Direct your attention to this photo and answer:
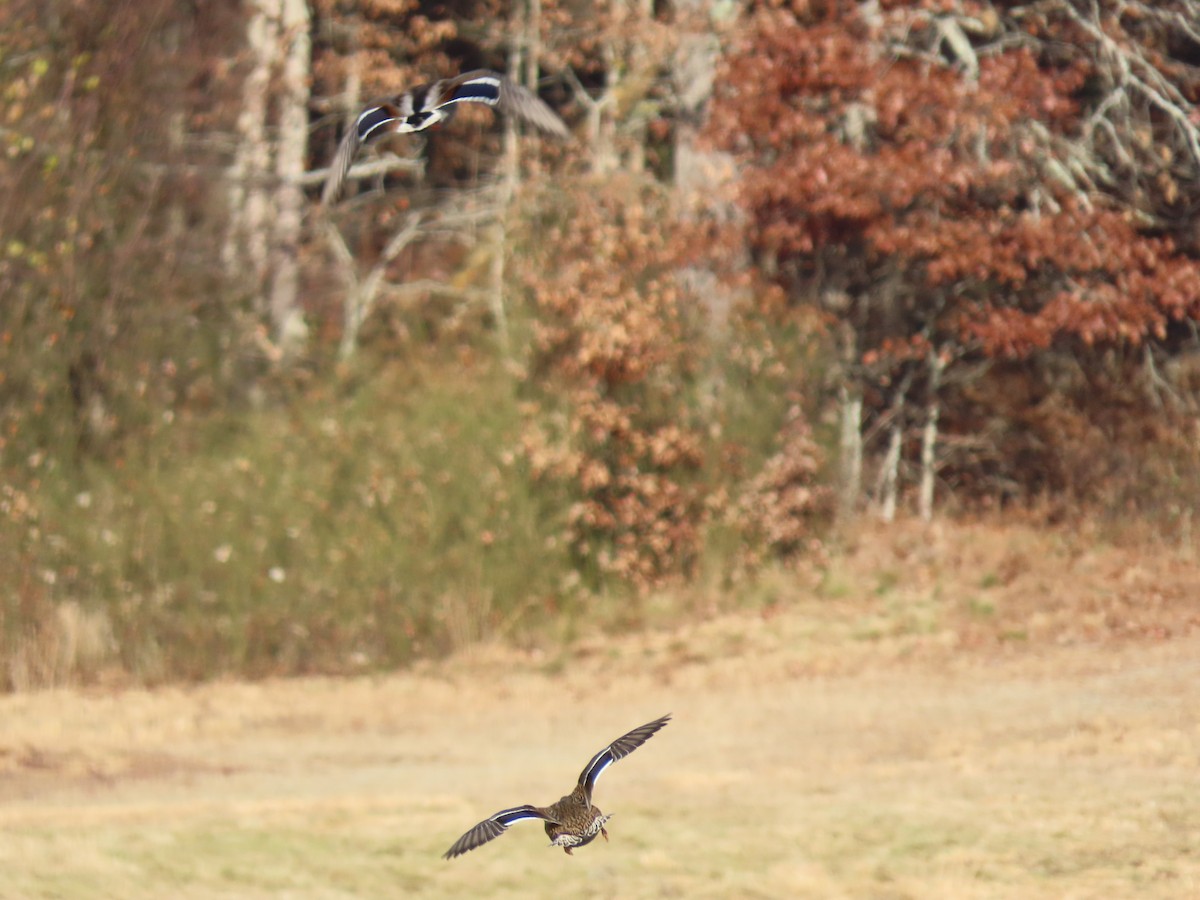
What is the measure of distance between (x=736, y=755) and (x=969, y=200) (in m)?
7.34

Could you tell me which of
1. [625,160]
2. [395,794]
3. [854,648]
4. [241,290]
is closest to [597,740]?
[395,794]

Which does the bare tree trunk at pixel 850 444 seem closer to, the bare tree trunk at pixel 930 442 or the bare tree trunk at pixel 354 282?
the bare tree trunk at pixel 930 442

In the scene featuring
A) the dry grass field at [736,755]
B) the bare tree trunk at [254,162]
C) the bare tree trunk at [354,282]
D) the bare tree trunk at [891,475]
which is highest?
the bare tree trunk at [254,162]

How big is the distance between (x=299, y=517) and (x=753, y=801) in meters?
6.52

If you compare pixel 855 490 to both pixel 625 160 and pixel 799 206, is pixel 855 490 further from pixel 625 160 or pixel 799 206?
pixel 625 160

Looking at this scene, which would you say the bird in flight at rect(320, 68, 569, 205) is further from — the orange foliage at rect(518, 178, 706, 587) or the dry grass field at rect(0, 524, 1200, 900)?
the orange foliage at rect(518, 178, 706, 587)

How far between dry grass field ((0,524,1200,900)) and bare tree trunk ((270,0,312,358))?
25.8 ft

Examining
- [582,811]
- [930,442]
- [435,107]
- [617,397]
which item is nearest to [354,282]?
[617,397]

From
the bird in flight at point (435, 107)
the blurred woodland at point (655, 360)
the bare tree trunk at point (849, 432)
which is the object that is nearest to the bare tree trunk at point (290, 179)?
the blurred woodland at point (655, 360)

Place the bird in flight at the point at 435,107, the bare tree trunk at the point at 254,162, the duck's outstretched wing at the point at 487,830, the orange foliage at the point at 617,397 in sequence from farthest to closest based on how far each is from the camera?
the bare tree trunk at the point at 254,162 < the orange foliage at the point at 617,397 < the bird in flight at the point at 435,107 < the duck's outstretched wing at the point at 487,830

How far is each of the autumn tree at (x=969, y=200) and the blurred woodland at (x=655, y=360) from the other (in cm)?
5

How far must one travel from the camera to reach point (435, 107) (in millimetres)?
5227

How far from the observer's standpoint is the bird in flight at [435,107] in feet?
17.3

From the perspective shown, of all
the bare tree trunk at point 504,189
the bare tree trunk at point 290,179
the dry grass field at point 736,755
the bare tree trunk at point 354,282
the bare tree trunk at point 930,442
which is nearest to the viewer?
the dry grass field at point 736,755
